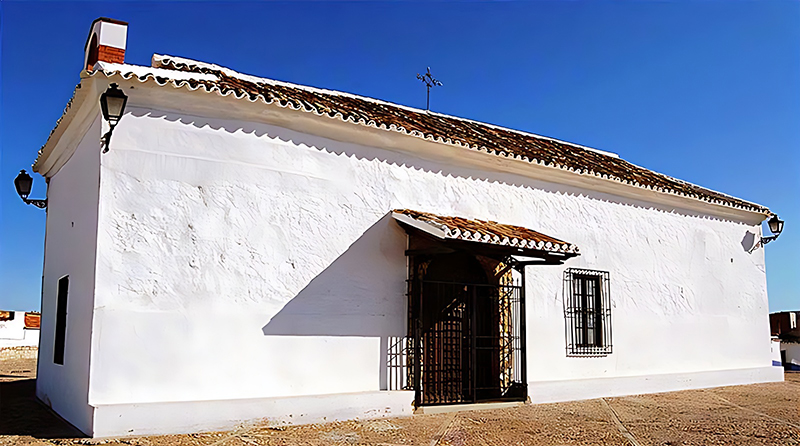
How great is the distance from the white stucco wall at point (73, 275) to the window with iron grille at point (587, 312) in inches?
249

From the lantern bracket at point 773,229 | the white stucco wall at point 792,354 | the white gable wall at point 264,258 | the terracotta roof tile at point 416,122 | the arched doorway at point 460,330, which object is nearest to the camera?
the white gable wall at point 264,258

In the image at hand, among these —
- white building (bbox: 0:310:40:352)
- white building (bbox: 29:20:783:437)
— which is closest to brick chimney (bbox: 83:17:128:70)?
white building (bbox: 29:20:783:437)

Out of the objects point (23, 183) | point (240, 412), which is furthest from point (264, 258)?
point (23, 183)

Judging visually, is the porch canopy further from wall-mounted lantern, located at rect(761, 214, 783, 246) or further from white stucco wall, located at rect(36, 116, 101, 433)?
wall-mounted lantern, located at rect(761, 214, 783, 246)

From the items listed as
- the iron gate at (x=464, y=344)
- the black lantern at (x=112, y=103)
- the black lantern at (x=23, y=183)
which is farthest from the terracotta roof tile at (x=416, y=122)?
the black lantern at (x=23, y=183)

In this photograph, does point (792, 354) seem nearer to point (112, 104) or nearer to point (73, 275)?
point (73, 275)

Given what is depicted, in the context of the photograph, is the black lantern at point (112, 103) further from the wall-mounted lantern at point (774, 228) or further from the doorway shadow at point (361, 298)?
the wall-mounted lantern at point (774, 228)

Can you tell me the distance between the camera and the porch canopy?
755 centimetres

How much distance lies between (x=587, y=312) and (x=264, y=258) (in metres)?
5.12

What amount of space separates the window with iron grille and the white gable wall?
7.3 inches

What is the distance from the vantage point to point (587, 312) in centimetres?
1002

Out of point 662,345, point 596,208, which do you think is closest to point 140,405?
point 596,208

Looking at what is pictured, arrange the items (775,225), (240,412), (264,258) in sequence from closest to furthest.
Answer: (240,412) < (264,258) < (775,225)

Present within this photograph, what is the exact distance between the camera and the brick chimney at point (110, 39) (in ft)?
26.1
